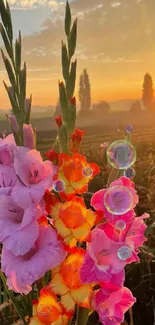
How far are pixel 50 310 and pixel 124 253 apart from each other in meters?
0.17

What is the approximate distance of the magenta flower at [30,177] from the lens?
937 millimetres

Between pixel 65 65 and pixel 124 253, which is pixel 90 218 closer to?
pixel 124 253

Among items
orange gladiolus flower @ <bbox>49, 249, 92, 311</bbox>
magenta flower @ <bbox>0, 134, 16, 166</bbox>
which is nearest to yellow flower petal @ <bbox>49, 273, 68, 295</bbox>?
orange gladiolus flower @ <bbox>49, 249, 92, 311</bbox>

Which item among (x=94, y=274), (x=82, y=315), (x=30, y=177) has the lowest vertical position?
(x=82, y=315)

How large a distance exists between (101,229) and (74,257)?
0.07 m

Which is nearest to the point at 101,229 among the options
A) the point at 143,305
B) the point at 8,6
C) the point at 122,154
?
the point at 122,154

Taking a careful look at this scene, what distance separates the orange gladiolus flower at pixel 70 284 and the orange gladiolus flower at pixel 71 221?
0.03 meters

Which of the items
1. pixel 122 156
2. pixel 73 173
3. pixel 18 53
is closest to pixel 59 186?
pixel 73 173

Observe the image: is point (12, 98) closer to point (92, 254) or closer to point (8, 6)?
point (8, 6)

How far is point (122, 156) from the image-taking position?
1.01 meters

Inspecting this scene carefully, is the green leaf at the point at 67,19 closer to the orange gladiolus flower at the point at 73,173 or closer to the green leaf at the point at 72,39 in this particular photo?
the green leaf at the point at 72,39

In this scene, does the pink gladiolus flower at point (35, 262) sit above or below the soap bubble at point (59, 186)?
below

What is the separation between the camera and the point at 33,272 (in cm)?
93

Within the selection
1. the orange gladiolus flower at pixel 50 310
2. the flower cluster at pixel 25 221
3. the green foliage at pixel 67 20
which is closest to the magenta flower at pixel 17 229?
the flower cluster at pixel 25 221
